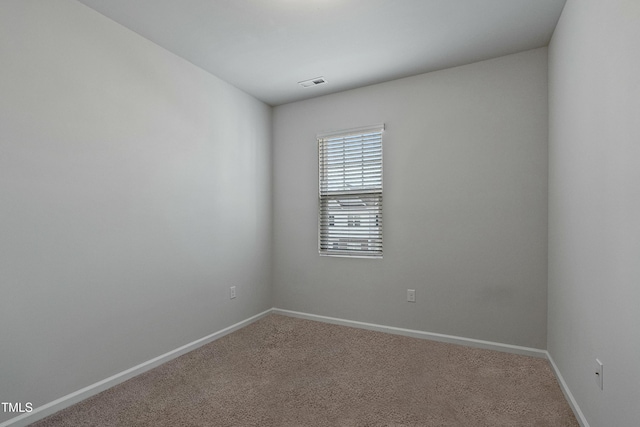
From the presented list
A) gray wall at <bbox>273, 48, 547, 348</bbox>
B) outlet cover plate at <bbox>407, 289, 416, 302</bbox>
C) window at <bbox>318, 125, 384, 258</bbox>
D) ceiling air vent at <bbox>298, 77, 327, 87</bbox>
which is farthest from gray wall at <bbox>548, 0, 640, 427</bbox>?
ceiling air vent at <bbox>298, 77, 327, 87</bbox>

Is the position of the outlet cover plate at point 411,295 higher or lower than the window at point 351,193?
lower

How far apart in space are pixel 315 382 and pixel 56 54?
8.74 ft

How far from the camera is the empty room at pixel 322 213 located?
1.71 metres

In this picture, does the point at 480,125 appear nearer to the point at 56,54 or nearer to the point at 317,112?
the point at 317,112

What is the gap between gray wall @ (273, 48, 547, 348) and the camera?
2617mm

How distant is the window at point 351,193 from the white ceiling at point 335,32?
0.68 meters

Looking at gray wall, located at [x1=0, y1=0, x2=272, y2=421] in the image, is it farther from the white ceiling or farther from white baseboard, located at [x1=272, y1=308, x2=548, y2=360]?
white baseboard, located at [x1=272, y1=308, x2=548, y2=360]

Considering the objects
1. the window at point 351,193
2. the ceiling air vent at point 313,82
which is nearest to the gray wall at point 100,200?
the ceiling air vent at point 313,82

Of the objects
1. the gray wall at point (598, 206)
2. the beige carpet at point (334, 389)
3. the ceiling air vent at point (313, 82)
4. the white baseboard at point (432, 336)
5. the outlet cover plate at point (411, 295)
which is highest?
the ceiling air vent at point (313, 82)

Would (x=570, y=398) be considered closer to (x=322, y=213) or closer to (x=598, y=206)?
(x=598, y=206)

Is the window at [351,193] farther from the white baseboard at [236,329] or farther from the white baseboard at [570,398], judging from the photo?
the white baseboard at [570,398]

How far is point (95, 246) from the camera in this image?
210 cm

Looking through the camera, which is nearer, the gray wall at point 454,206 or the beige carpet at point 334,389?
the beige carpet at point 334,389

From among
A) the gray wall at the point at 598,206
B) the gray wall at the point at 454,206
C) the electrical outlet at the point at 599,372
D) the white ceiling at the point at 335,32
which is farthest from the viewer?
the gray wall at the point at 454,206
